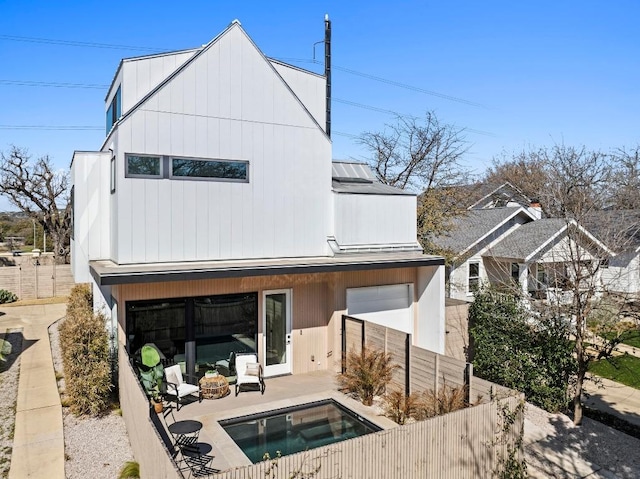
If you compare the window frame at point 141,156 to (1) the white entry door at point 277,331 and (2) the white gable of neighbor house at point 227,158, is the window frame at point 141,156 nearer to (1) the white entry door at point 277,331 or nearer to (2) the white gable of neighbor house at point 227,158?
(2) the white gable of neighbor house at point 227,158

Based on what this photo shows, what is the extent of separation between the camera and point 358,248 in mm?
12250

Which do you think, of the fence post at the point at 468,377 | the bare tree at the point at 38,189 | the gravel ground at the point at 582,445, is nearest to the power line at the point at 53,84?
the bare tree at the point at 38,189

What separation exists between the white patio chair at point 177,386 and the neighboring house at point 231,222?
0.56 meters

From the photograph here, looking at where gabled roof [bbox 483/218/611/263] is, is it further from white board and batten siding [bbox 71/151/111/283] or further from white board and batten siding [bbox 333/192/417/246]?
white board and batten siding [bbox 71/151/111/283]

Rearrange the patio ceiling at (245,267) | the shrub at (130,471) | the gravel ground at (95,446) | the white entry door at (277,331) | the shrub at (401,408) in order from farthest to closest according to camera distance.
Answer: the white entry door at (277,331) → the patio ceiling at (245,267) → the shrub at (401,408) → the gravel ground at (95,446) → the shrub at (130,471)

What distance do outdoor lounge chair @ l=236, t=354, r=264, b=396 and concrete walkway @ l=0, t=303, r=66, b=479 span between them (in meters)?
3.55

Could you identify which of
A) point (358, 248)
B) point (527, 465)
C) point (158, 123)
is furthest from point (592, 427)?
point (158, 123)

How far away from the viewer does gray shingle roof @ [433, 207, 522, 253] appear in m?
21.5

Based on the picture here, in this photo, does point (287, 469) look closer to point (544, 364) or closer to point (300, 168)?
point (544, 364)

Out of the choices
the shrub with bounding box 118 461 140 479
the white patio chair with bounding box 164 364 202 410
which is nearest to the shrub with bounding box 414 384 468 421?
the white patio chair with bounding box 164 364 202 410

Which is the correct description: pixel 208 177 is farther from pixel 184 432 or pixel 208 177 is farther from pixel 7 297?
pixel 7 297

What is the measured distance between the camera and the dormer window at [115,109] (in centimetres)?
1092

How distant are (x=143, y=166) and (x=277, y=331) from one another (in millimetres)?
5041

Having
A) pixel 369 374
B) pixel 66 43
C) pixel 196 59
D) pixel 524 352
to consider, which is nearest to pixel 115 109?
pixel 196 59
